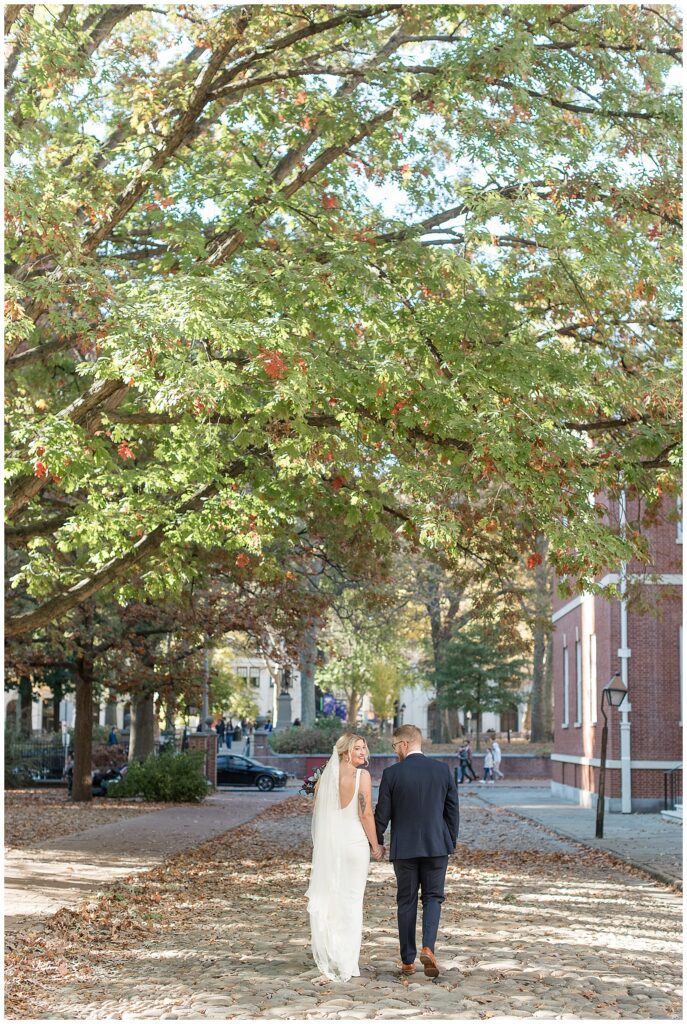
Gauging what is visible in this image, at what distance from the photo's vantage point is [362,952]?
36.0ft

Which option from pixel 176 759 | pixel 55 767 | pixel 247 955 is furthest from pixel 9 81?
pixel 55 767

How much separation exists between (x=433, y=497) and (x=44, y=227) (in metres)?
5.13

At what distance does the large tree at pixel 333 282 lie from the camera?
1177 centimetres

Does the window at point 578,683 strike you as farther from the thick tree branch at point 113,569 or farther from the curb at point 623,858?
the thick tree branch at point 113,569

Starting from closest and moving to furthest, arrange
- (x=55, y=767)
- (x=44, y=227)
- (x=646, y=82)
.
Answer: (x=44, y=227) < (x=646, y=82) < (x=55, y=767)

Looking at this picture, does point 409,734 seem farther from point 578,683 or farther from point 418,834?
point 578,683

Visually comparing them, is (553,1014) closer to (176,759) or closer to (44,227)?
(44,227)

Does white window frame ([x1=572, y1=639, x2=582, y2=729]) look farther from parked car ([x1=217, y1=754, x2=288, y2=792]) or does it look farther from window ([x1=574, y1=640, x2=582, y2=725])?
parked car ([x1=217, y1=754, x2=288, y2=792])

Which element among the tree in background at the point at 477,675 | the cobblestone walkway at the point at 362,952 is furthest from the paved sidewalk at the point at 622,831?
the tree in background at the point at 477,675

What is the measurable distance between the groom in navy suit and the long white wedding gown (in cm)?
35

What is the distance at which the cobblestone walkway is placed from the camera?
344 inches

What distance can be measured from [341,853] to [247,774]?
34.5 metres

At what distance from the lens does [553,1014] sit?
8398 mm

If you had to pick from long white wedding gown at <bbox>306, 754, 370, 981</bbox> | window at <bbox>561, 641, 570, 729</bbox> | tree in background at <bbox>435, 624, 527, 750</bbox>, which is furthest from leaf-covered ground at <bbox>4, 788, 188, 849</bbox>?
tree in background at <bbox>435, 624, 527, 750</bbox>
